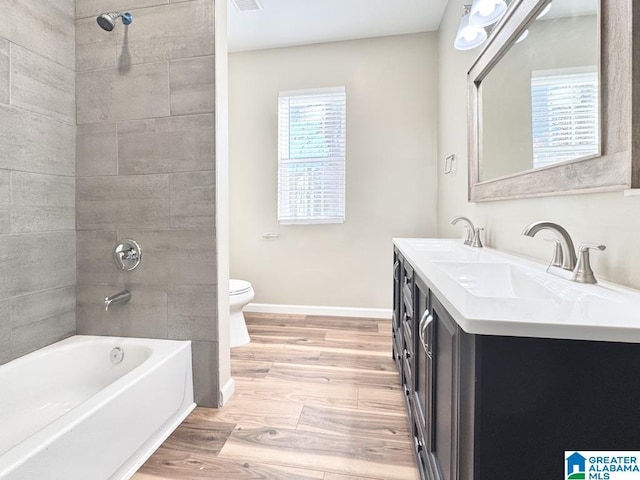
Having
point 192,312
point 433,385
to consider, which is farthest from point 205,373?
point 433,385

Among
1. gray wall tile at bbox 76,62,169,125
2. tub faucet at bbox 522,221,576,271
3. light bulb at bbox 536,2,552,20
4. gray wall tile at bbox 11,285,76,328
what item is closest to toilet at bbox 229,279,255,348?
gray wall tile at bbox 11,285,76,328

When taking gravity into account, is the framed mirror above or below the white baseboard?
above

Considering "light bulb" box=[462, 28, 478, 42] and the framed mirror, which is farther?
"light bulb" box=[462, 28, 478, 42]

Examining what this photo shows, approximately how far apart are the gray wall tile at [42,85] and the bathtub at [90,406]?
3.90 ft

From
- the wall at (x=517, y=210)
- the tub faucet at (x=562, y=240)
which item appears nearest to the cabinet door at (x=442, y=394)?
the tub faucet at (x=562, y=240)

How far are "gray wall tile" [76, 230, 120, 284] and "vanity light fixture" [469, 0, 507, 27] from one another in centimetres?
219

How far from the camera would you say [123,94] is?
177 cm

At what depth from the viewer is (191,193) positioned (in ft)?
5.70

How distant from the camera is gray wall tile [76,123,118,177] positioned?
5.91 feet

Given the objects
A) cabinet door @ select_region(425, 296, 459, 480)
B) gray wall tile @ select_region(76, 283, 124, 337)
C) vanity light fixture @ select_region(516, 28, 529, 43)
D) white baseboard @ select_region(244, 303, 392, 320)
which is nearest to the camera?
cabinet door @ select_region(425, 296, 459, 480)

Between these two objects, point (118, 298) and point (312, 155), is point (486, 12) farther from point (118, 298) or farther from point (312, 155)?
point (118, 298)

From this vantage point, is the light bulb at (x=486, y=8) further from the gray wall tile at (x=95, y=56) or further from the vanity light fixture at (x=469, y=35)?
the gray wall tile at (x=95, y=56)

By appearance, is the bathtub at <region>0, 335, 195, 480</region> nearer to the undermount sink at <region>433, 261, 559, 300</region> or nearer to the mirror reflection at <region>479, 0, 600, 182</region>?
the undermount sink at <region>433, 261, 559, 300</region>

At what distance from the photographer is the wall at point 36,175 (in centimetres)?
149
